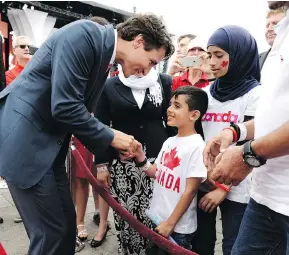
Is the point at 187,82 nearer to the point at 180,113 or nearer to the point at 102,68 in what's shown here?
the point at 180,113

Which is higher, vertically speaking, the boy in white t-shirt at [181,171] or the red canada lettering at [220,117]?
the red canada lettering at [220,117]

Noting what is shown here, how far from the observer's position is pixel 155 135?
7.79 feet

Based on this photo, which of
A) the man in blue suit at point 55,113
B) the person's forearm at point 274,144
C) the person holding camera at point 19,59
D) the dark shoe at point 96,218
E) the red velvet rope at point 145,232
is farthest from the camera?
the person holding camera at point 19,59

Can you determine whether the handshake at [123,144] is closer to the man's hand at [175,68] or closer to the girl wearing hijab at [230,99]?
the girl wearing hijab at [230,99]

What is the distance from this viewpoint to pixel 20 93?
161 centimetres

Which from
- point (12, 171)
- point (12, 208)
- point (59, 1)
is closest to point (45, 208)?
point (12, 171)

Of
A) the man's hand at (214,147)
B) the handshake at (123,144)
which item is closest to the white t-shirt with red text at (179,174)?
the handshake at (123,144)

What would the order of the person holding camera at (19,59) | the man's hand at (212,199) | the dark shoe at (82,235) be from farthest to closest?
the person holding camera at (19,59)
the dark shoe at (82,235)
the man's hand at (212,199)

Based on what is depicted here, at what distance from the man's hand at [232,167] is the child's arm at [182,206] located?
787 mm

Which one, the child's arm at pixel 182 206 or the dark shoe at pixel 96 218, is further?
the dark shoe at pixel 96 218

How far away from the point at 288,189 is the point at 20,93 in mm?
1263

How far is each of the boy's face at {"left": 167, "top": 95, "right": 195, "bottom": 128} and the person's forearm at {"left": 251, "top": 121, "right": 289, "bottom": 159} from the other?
3.29ft

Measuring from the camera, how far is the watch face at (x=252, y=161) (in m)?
1.06

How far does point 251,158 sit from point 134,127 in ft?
4.45
